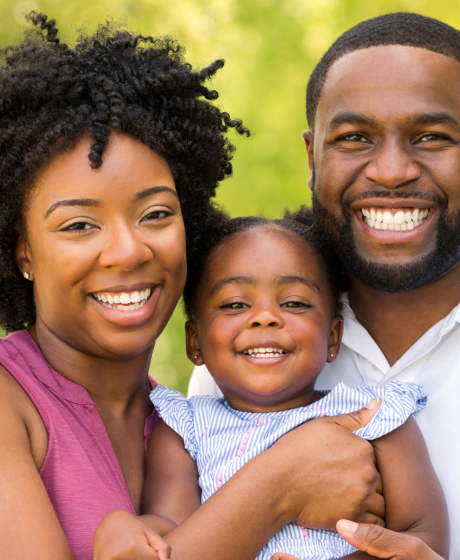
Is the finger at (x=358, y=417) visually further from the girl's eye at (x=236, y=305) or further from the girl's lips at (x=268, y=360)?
the girl's eye at (x=236, y=305)

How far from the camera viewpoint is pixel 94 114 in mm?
2555

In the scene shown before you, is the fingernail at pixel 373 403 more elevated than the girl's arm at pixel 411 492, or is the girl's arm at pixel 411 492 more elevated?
the fingernail at pixel 373 403

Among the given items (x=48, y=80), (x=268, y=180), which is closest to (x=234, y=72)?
(x=268, y=180)

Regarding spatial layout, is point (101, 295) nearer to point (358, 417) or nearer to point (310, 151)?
point (358, 417)

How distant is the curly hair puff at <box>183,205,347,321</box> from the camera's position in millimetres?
3162

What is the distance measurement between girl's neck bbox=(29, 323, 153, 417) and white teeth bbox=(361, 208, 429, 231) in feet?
3.77

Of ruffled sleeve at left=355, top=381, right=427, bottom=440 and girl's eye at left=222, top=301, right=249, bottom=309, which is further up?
girl's eye at left=222, top=301, right=249, bottom=309

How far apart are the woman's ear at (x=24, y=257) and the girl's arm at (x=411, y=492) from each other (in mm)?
1451

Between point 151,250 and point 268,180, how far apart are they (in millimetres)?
6609

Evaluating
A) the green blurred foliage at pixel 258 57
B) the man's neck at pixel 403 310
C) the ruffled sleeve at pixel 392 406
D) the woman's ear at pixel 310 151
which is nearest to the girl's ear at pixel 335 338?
the man's neck at pixel 403 310

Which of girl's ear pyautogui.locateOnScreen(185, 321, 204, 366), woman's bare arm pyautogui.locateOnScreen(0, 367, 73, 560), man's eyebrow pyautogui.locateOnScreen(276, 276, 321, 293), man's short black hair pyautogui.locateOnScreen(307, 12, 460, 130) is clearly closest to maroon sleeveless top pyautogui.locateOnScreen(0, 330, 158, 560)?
woman's bare arm pyautogui.locateOnScreen(0, 367, 73, 560)

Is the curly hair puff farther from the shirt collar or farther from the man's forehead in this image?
the man's forehead

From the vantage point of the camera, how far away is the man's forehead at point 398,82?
2947 millimetres

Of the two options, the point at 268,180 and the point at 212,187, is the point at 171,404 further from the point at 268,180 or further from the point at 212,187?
the point at 268,180
